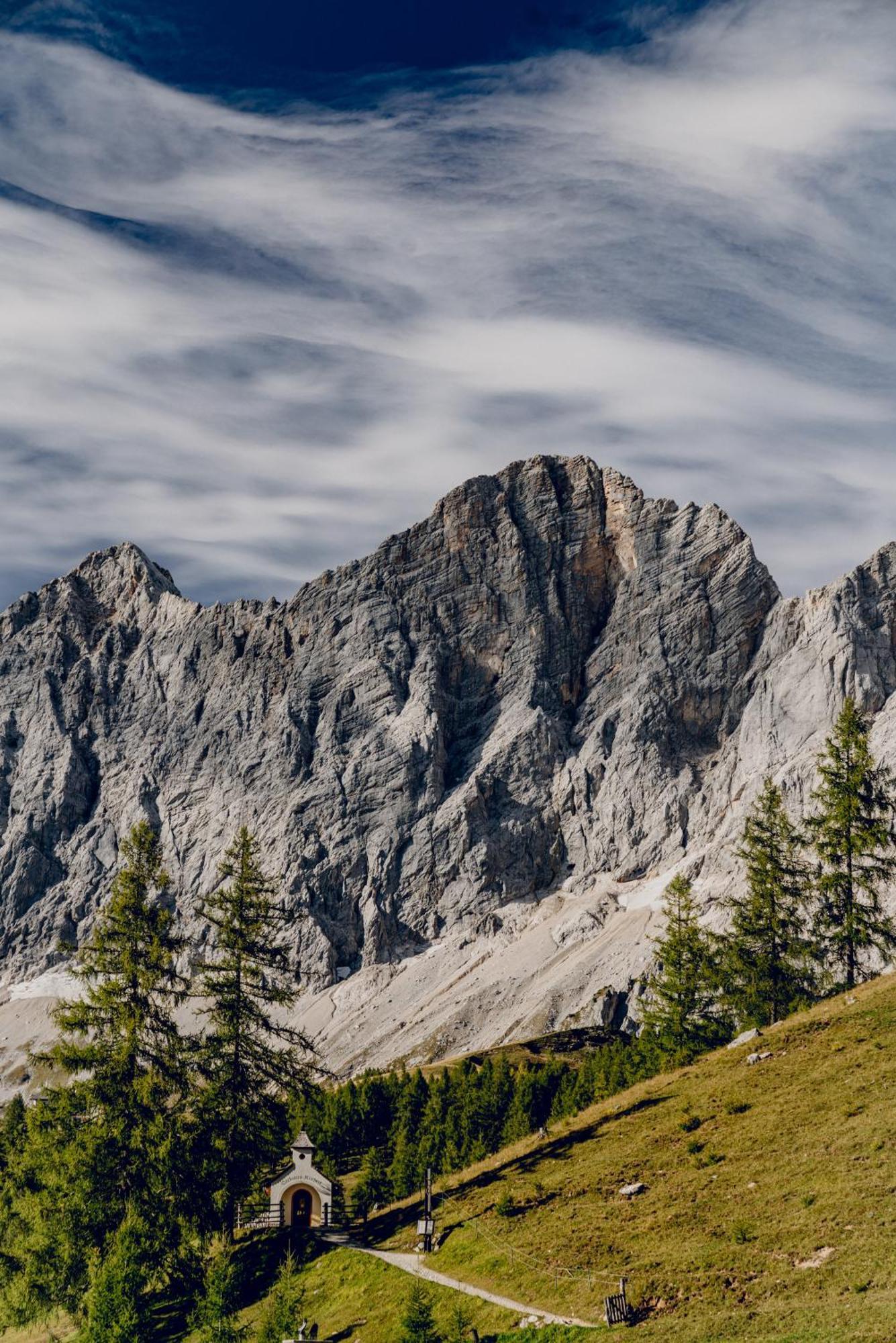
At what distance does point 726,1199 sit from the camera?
3578 centimetres

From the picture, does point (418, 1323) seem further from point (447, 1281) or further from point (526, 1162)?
point (526, 1162)

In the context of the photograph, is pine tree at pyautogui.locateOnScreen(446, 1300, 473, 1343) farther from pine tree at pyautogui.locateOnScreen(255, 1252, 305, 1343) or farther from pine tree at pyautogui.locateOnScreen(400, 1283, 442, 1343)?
pine tree at pyautogui.locateOnScreen(255, 1252, 305, 1343)

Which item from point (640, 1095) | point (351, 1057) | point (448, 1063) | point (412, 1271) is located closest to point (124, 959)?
point (412, 1271)

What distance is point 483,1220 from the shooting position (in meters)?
43.0

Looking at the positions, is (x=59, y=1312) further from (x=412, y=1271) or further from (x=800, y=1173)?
(x=800, y=1173)

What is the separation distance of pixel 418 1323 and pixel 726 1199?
360 inches

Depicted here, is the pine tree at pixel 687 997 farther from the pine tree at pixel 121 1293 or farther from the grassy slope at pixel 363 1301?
the pine tree at pixel 121 1293

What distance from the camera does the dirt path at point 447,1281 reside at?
109 feet

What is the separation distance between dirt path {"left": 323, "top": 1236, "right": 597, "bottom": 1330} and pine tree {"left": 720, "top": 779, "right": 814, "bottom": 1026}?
2282 cm

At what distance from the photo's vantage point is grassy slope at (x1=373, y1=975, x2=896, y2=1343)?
29266 millimetres

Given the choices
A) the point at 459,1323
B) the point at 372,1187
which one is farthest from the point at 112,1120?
the point at 372,1187

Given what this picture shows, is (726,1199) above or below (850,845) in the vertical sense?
below

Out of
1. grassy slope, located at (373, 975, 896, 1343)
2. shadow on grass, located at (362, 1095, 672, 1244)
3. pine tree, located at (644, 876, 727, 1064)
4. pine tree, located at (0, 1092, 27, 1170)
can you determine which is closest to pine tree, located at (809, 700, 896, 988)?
pine tree, located at (644, 876, 727, 1064)

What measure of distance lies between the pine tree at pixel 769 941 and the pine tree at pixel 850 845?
1470 millimetres
